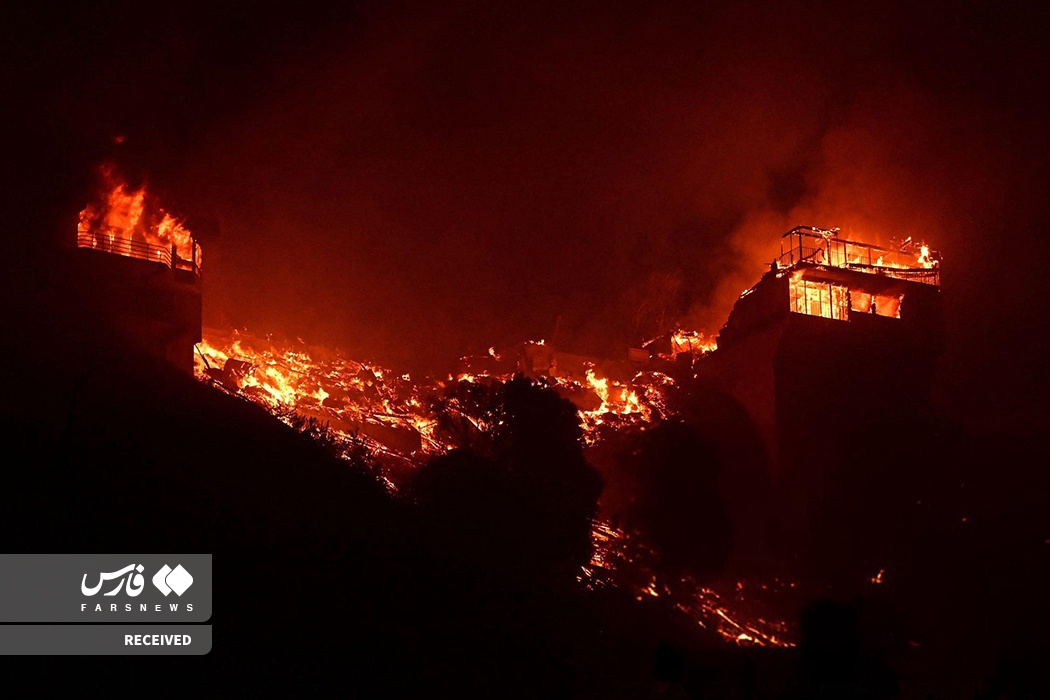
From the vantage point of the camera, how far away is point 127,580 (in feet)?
51.4

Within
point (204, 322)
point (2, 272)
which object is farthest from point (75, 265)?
point (204, 322)

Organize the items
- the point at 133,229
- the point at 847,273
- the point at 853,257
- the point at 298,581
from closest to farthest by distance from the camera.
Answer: the point at 298,581, the point at 133,229, the point at 847,273, the point at 853,257

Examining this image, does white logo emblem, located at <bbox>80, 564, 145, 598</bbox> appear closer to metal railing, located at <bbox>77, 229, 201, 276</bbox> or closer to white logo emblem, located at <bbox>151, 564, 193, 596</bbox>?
white logo emblem, located at <bbox>151, 564, 193, 596</bbox>

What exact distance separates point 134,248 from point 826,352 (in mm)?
35444

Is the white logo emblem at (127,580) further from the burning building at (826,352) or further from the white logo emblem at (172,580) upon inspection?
the burning building at (826,352)

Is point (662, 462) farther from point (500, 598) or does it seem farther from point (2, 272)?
point (2, 272)

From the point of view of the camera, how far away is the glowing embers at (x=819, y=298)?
51.4m

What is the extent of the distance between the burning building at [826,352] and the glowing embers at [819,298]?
0.06m

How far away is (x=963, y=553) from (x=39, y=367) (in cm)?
4286

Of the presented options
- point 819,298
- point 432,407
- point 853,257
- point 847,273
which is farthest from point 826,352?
point 432,407

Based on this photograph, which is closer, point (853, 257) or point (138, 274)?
point (138, 274)

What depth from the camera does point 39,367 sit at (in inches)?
1109
